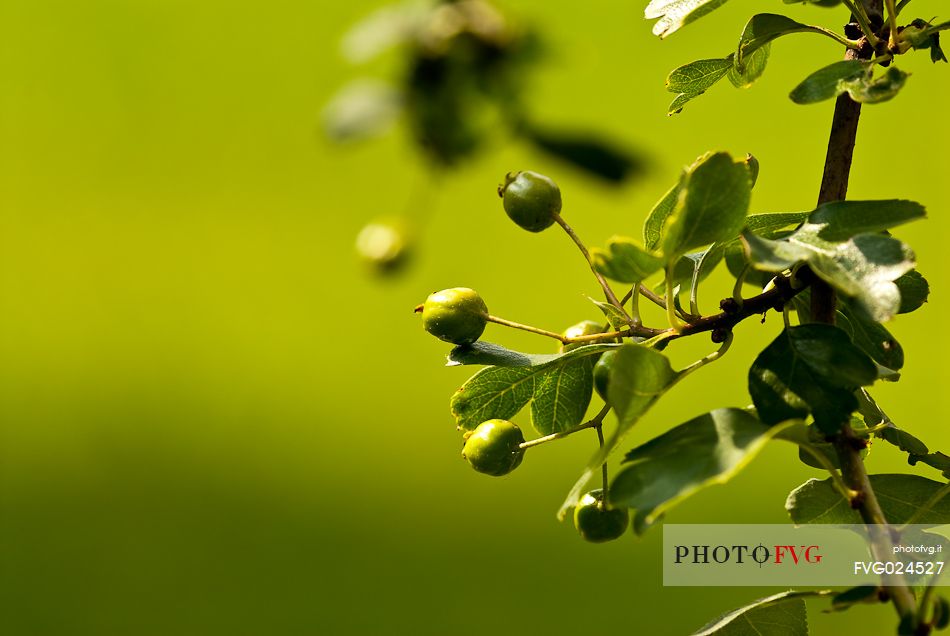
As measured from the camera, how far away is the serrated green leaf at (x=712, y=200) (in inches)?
14.4

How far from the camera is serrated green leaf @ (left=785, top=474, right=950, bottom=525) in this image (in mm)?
460

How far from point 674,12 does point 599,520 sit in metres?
0.23

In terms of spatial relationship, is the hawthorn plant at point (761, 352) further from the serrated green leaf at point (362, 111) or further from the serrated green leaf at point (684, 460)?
Result: the serrated green leaf at point (362, 111)

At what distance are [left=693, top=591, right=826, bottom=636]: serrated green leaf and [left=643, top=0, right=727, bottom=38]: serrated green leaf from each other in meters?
0.24

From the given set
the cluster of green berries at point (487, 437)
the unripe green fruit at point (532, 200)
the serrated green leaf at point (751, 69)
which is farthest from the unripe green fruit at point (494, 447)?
the serrated green leaf at point (751, 69)

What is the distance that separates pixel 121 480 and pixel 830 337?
8.18 feet

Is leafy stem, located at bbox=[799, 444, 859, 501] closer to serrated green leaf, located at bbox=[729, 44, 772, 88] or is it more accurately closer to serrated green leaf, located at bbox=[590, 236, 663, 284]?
serrated green leaf, located at bbox=[590, 236, 663, 284]

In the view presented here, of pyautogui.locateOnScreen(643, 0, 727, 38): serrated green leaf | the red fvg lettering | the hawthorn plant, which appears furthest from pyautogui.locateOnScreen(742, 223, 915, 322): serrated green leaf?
the red fvg lettering

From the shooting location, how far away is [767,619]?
17.8 inches

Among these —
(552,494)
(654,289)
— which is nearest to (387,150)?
(552,494)

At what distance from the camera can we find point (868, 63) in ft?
1.33

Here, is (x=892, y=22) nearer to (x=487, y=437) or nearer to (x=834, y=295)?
(x=834, y=295)

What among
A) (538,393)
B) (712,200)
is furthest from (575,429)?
(712,200)

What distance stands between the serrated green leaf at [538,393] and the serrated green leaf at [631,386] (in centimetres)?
10
